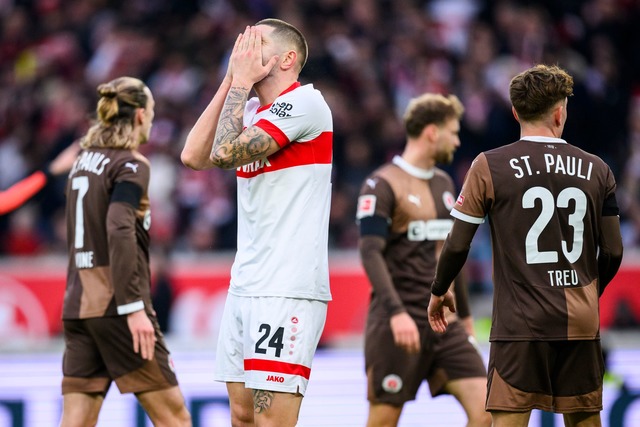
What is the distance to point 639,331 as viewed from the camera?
11312 mm

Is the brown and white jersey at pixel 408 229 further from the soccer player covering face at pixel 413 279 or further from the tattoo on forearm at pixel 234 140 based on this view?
the tattoo on forearm at pixel 234 140

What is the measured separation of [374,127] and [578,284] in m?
9.28

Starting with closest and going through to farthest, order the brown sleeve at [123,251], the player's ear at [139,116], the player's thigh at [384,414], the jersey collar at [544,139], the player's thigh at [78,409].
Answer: the jersey collar at [544,139], the brown sleeve at [123,251], the player's thigh at [78,409], the player's ear at [139,116], the player's thigh at [384,414]

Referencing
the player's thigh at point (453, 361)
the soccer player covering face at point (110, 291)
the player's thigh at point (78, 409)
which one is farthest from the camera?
the player's thigh at point (453, 361)

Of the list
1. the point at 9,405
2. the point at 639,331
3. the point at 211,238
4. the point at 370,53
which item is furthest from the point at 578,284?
the point at 370,53

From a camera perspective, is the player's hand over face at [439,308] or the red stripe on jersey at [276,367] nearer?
the red stripe on jersey at [276,367]

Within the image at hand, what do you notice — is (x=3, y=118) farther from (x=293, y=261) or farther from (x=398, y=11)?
(x=293, y=261)

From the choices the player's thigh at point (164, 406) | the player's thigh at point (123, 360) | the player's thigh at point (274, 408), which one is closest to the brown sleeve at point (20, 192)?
the player's thigh at point (123, 360)

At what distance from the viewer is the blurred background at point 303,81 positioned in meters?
12.0

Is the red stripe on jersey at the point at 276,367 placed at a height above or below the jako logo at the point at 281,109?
below

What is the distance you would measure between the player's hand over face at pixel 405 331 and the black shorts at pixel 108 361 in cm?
137

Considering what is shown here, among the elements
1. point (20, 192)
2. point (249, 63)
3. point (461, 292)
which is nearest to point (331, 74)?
point (461, 292)

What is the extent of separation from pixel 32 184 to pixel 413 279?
2.54 m

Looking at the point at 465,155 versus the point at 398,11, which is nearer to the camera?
the point at 465,155
